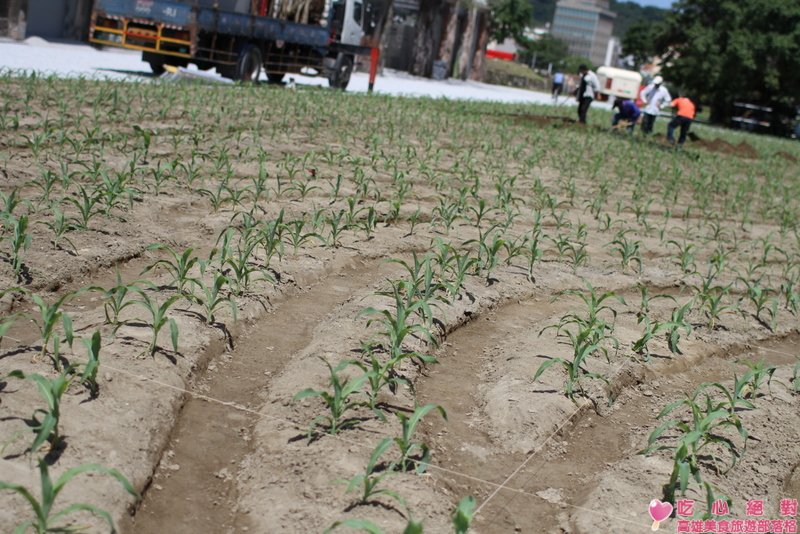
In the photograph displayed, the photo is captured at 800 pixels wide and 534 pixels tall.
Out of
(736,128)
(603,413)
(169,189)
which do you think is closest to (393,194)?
(169,189)

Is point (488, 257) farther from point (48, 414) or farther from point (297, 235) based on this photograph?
point (48, 414)

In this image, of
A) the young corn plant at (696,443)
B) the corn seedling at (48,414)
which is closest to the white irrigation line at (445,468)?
the corn seedling at (48,414)

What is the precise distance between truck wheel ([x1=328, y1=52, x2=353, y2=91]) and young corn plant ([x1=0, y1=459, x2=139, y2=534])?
24.5 metres

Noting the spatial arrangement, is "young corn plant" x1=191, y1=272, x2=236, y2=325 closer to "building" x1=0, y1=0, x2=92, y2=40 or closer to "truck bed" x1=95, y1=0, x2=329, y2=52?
"truck bed" x1=95, y1=0, x2=329, y2=52

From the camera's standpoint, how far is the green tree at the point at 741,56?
50594mm

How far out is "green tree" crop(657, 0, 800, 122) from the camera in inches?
1992

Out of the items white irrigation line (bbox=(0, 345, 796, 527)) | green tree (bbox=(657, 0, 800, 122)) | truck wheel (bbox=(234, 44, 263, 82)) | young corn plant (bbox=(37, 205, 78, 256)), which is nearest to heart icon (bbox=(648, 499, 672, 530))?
white irrigation line (bbox=(0, 345, 796, 527))

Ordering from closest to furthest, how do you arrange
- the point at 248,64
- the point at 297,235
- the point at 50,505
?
the point at 50,505, the point at 297,235, the point at 248,64

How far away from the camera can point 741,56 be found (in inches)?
1993

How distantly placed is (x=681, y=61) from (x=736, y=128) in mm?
5214

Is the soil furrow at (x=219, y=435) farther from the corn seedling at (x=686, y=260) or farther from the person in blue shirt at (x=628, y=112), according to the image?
the person in blue shirt at (x=628, y=112)

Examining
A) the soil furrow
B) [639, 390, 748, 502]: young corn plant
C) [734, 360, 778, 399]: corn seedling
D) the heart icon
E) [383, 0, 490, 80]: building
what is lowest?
the soil furrow

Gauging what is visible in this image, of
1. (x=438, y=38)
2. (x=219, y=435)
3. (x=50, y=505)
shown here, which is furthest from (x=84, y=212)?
(x=438, y=38)

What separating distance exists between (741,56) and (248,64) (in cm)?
3502
